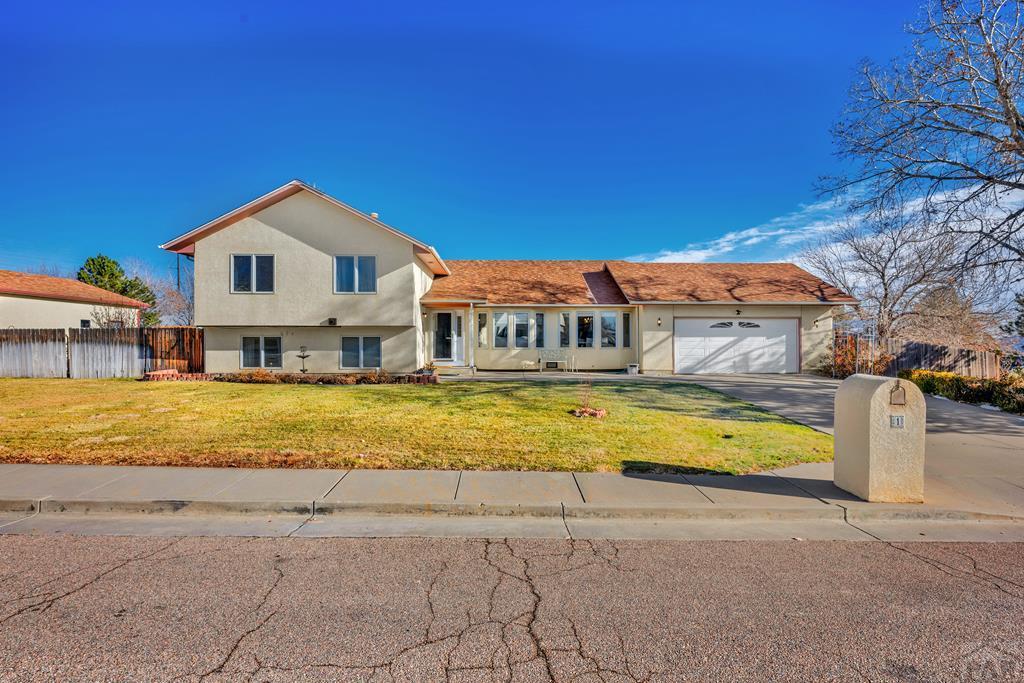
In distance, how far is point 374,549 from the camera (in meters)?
4.52

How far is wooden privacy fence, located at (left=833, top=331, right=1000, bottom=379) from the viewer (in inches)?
631

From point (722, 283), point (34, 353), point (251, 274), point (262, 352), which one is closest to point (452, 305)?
point (262, 352)

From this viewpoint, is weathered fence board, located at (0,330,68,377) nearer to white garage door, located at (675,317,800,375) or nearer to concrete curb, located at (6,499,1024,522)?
concrete curb, located at (6,499,1024,522)

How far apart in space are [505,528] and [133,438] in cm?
688

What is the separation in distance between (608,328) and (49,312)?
96.0ft

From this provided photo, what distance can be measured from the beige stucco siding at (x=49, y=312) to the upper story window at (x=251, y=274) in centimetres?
1537

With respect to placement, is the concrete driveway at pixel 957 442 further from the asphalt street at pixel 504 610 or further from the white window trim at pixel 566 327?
the white window trim at pixel 566 327

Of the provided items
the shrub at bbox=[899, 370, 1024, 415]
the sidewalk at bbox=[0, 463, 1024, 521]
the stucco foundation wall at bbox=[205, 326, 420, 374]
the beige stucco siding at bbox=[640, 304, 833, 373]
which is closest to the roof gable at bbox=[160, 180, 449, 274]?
the stucco foundation wall at bbox=[205, 326, 420, 374]

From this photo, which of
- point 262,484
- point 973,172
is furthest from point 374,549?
point 973,172

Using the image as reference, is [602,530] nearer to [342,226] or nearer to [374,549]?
[374,549]

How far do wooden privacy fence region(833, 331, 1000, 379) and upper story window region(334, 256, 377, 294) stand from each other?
1849 cm

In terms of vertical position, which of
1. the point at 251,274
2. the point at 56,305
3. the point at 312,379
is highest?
the point at 251,274

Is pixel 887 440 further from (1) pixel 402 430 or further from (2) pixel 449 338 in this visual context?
(2) pixel 449 338

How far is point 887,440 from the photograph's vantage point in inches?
222
